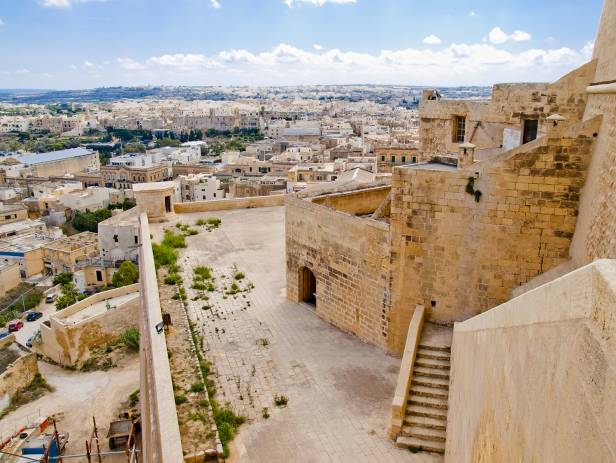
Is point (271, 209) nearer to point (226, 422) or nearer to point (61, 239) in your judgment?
point (226, 422)

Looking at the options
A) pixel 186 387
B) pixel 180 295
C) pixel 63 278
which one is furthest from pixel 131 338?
pixel 63 278

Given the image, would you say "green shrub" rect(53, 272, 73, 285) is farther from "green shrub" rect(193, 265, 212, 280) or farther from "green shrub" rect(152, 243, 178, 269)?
"green shrub" rect(193, 265, 212, 280)

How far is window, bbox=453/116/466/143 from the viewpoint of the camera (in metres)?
14.2

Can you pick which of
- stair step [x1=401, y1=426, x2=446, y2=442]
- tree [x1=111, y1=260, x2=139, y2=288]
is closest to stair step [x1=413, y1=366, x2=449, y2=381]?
stair step [x1=401, y1=426, x2=446, y2=442]

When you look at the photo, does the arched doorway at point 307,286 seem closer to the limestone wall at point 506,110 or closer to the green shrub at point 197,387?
the green shrub at point 197,387

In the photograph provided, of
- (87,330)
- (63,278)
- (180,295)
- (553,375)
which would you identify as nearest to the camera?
(553,375)

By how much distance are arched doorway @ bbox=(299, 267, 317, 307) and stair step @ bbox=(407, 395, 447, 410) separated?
14.1 feet

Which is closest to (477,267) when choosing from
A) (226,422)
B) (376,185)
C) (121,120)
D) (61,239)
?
(226,422)

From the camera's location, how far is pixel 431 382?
7746mm

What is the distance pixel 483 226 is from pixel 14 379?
1911 centimetres

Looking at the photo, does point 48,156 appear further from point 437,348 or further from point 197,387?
point 437,348

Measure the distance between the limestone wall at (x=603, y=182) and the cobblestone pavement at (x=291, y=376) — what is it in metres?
3.34

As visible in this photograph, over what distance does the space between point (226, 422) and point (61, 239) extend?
3996 cm

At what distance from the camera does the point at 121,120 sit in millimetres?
147750
